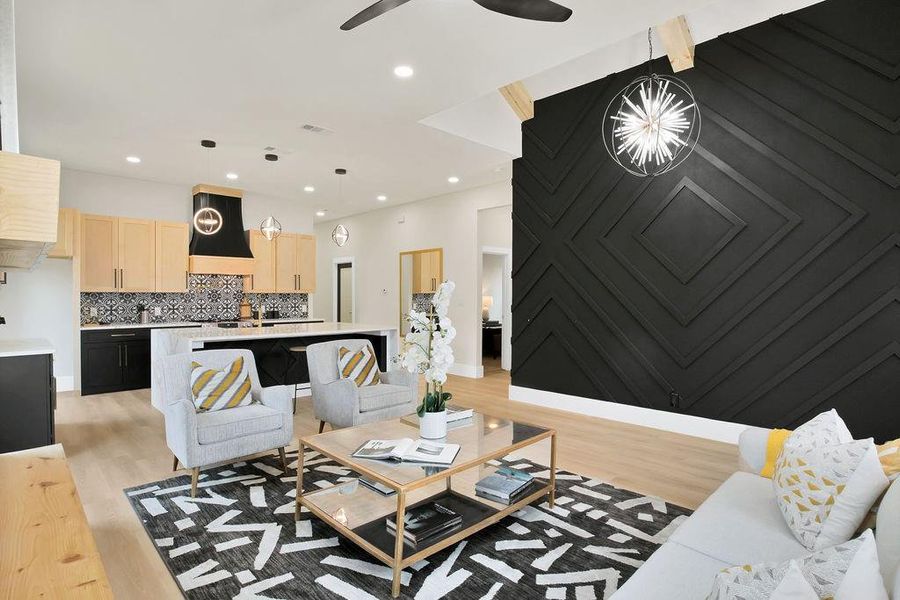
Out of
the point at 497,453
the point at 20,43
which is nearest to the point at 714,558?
the point at 497,453

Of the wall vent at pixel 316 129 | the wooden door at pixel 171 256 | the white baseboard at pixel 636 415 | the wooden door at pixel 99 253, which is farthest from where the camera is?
the wooden door at pixel 171 256

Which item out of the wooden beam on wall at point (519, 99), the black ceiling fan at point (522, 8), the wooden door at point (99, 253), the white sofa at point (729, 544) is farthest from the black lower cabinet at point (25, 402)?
the wooden beam on wall at point (519, 99)

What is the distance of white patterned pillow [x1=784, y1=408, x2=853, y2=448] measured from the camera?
73.6 inches

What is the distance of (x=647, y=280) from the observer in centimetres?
472

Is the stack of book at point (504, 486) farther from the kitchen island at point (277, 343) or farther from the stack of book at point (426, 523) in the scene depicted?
the kitchen island at point (277, 343)

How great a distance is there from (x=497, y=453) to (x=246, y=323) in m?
5.29

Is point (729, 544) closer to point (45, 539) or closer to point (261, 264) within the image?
point (45, 539)

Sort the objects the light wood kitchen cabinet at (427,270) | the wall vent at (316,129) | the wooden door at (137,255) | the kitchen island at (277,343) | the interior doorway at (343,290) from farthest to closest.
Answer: the interior doorway at (343,290)
the light wood kitchen cabinet at (427,270)
the wooden door at (137,255)
the wall vent at (316,129)
the kitchen island at (277,343)

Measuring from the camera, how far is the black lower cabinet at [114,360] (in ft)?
20.4

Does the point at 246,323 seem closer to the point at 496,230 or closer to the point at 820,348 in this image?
the point at 496,230

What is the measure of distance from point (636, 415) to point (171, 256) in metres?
6.61

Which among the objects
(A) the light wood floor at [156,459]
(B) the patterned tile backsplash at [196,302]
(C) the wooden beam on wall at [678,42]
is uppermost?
(C) the wooden beam on wall at [678,42]

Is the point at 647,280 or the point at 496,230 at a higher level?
the point at 496,230

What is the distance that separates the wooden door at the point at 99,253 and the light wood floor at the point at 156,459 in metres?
1.63
